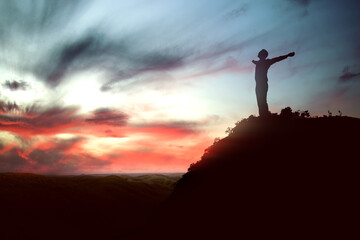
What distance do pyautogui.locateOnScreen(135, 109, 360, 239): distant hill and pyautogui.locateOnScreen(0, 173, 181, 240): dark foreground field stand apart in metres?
10.4

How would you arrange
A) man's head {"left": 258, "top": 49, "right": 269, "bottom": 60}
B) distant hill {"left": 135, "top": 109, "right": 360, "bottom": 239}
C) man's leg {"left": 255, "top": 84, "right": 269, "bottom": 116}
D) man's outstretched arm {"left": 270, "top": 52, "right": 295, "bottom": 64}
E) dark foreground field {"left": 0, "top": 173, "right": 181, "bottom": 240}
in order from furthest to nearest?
dark foreground field {"left": 0, "top": 173, "right": 181, "bottom": 240}, man's leg {"left": 255, "top": 84, "right": 269, "bottom": 116}, man's head {"left": 258, "top": 49, "right": 269, "bottom": 60}, man's outstretched arm {"left": 270, "top": 52, "right": 295, "bottom": 64}, distant hill {"left": 135, "top": 109, "right": 360, "bottom": 239}

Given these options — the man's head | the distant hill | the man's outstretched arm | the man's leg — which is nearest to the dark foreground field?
the distant hill

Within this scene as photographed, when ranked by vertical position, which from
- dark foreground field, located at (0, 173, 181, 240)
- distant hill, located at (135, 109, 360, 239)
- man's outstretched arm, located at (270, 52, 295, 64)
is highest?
man's outstretched arm, located at (270, 52, 295, 64)

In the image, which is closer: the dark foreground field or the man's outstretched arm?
the man's outstretched arm

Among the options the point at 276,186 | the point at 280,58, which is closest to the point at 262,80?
the point at 280,58

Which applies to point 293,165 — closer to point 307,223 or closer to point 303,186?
point 303,186

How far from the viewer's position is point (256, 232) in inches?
277

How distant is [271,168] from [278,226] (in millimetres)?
3067

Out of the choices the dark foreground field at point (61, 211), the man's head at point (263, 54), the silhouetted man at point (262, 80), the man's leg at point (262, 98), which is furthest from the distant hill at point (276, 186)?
the dark foreground field at point (61, 211)

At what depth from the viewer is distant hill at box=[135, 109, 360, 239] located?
6.79 meters

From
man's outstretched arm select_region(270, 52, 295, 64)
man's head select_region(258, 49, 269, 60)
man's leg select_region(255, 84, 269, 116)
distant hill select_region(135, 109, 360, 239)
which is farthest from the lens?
man's leg select_region(255, 84, 269, 116)

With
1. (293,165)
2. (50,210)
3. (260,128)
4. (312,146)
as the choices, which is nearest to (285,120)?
(260,128)

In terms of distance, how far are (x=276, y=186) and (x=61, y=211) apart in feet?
74.4

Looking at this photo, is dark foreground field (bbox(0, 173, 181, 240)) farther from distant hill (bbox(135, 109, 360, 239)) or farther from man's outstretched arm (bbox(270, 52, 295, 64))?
man's outstretched arm (bbox(270, 52, 295, 64))
